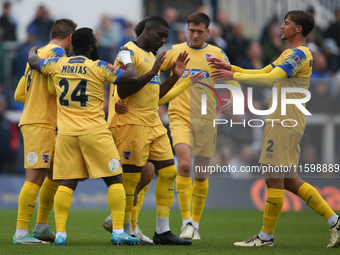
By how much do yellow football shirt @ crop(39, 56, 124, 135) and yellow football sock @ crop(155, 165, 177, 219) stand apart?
93 centimetres

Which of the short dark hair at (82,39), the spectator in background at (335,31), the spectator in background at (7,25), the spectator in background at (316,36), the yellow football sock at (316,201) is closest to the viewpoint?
the short dark hair at (82,39)

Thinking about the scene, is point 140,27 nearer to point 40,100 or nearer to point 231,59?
point 40,100

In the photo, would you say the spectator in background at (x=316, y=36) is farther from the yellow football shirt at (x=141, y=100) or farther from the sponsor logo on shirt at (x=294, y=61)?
the yellow football shirt at (x=141, y=100)

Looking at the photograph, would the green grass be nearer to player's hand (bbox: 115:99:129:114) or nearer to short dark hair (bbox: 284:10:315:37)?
player's hand (bbox: 115:99:129:114)

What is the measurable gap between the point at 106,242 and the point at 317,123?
8.07 meters

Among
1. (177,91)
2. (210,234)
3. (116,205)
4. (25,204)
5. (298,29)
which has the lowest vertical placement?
(210,234)

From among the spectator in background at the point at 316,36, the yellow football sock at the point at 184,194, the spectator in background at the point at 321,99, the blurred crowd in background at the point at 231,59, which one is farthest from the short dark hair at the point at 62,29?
the spectator in background at the point at 316,36

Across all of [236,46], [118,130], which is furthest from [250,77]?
[236,46]

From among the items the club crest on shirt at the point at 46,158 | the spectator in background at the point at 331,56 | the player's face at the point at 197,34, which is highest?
the player's face at the point at 197,34

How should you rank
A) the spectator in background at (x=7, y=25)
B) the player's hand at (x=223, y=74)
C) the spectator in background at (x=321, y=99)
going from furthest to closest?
1. the spectator in background at (x=7, y=25)
2. the spectator in background at (x=321, y=99)
3. the player's hand at (x=223, y=74)

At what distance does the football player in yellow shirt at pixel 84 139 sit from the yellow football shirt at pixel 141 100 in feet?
1.29

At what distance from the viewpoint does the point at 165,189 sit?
5465mm

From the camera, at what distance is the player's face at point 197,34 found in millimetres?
6574

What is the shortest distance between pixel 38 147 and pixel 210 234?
2.86 meters
